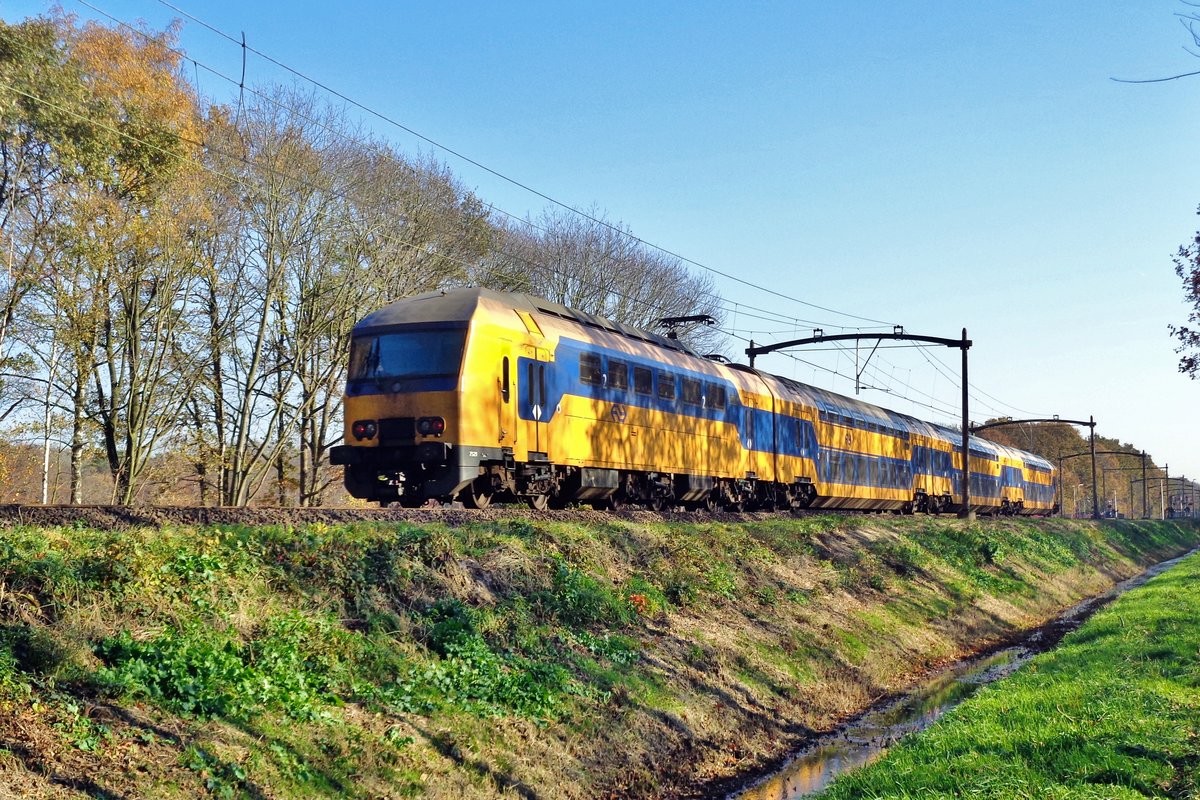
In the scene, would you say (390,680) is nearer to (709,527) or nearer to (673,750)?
(673,750)

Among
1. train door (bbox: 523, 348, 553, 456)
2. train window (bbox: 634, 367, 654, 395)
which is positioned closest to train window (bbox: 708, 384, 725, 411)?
train window (bbox: 634, 367, 654, 395)

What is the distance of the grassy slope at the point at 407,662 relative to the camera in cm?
789

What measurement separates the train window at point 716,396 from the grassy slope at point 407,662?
7.02 meters

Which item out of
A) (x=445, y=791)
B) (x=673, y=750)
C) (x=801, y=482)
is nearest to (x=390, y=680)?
(x=445, y=791)

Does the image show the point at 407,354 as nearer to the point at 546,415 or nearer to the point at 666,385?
the point at 546,415

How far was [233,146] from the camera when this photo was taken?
31484 millimetres

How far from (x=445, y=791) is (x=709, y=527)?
1212cm

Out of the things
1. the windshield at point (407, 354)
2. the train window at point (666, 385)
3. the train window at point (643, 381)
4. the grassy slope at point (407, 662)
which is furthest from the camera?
the train window at point (666, 385)

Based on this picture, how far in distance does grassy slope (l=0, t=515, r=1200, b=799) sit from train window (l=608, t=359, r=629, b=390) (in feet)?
11.5

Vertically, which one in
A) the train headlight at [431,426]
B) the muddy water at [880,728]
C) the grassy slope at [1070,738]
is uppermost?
the train headlight at [431,426]

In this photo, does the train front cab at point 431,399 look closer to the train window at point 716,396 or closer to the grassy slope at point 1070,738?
the grassy slope at point 1070,738

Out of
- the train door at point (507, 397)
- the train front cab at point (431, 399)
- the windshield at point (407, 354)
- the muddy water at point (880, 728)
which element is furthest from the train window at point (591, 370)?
the muddy water at point (880, 728)

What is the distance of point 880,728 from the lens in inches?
593

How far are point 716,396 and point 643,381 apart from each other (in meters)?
4.55
